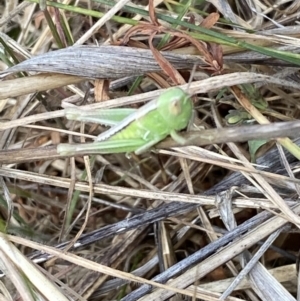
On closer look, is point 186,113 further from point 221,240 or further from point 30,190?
point 30,190

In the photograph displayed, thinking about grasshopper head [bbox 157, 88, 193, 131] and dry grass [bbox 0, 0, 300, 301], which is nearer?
grasshopper head [bbox 157, 88, 193, 131]

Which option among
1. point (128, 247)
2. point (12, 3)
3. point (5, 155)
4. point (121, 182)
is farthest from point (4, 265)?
point (12, 3)

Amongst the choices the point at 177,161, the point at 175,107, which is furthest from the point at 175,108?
the point at 177,161

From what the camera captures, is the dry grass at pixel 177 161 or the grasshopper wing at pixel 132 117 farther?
the dry grass at pixel 177 161

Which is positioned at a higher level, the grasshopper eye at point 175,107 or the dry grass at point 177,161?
the grasshopper eye at point 175,107

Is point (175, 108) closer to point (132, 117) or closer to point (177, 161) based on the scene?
point (132, 117)

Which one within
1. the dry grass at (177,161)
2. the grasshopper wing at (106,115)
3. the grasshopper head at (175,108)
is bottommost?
the dry grass at (177,161)
